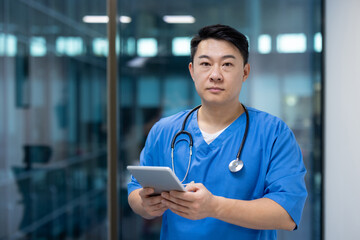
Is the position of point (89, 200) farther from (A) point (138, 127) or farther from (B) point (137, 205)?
(B) point (137, 205)

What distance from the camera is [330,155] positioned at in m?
2.15

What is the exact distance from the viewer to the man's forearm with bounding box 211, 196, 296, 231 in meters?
1.04

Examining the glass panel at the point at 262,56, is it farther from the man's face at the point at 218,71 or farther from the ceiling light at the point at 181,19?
the man's face at the point at 218,71

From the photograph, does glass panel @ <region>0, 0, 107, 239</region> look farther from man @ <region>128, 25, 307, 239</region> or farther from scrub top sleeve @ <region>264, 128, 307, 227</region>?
scrub top sleeve @ <region>264, 128, 307, 227</region>

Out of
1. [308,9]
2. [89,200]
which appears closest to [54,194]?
[89,200]

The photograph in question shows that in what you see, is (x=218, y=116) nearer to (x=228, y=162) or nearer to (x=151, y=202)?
(x=228, y=162)

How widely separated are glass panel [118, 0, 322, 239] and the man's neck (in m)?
0.97

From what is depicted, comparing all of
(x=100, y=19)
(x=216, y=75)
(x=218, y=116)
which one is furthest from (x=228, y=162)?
(x=100, y=19)

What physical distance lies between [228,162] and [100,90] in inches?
53.0

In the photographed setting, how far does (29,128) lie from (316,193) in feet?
5.80

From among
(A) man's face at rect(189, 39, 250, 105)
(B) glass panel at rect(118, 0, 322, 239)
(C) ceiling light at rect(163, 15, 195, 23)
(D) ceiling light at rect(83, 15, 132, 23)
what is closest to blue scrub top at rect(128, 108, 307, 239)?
(A) man's face at rect(189, 39, 250, 105)

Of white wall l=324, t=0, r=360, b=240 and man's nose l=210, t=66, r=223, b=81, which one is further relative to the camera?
white wall l=324, t=0, r=360, b=240

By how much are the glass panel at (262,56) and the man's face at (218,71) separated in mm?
1041

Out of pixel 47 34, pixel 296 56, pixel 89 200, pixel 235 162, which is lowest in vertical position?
pixel 89 200
